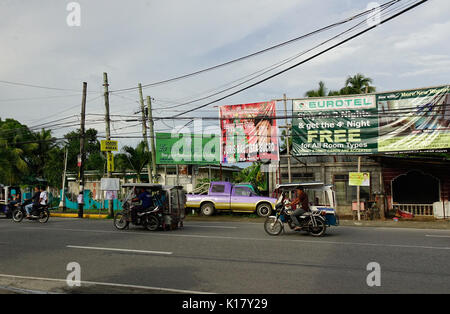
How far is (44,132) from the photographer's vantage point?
4378 centimetres

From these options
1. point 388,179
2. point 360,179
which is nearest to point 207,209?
point 360,179

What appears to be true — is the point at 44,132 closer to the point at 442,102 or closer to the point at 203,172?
the point at 203,172

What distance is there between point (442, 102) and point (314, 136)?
6642 millimetres

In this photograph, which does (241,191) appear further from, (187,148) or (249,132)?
(187,148)

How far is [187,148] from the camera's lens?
1020 inches

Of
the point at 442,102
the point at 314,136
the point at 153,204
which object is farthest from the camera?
the point at 314,136

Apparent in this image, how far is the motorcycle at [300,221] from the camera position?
12.7 meters

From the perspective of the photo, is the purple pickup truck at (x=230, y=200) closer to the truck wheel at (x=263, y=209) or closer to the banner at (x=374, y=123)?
the truck wheel at (x=263, y=209)

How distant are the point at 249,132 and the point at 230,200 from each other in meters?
4.56

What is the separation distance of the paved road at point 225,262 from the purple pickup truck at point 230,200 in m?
9.09

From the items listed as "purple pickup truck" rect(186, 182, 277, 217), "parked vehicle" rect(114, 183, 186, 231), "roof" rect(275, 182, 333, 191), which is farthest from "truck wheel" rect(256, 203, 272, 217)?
"roof" rect(275, 182, 333, 191)

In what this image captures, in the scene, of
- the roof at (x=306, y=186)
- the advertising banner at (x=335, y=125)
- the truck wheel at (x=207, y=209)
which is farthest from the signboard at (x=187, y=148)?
the roof at (x=306, y=186)

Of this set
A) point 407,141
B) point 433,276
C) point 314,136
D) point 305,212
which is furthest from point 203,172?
point 433,276
